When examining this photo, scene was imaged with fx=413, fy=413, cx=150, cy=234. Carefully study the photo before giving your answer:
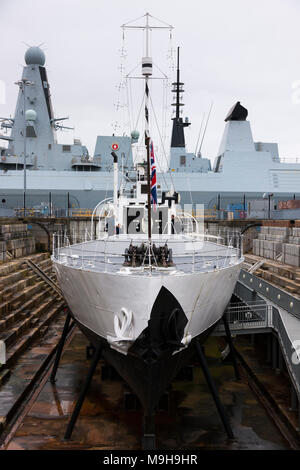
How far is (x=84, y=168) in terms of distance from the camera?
4066 cm

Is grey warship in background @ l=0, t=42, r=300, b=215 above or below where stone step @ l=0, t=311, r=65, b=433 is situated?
above

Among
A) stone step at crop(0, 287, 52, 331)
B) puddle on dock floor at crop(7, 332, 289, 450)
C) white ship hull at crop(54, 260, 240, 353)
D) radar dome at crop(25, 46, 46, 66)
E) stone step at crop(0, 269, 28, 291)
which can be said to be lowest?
puddle on dock floor at crop(7, 332, 289, 450)

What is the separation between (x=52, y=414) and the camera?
31.0 feet

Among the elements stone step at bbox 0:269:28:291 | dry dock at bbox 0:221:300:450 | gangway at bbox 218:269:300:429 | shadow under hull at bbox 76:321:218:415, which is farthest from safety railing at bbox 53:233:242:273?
stone step at bbox 0:269:28:291

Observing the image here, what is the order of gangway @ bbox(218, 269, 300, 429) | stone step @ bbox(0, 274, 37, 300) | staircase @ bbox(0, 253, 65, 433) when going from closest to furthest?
gangway @ bbox(218, 269, 300, 429) → staircase @ bbox(0, 253, 65, 433) → stone step @ bbox(0, 274, 37, 300)

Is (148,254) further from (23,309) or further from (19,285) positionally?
(19,285)

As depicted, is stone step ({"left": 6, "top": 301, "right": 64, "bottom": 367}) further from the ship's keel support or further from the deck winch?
the ship's keel support

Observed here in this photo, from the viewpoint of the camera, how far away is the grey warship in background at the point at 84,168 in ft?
128

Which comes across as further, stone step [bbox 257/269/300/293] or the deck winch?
stone step [bbox 257/269/300/293]

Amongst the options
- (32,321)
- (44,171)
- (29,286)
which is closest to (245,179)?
(44,171)

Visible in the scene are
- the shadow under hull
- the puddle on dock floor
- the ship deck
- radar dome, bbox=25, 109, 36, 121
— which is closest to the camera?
the shadow under hull

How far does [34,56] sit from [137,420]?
38.8 metres

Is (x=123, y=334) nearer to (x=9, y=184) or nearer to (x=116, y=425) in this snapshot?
(x=116, y=425)

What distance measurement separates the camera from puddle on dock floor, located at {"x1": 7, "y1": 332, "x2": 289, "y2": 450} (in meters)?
8.21
